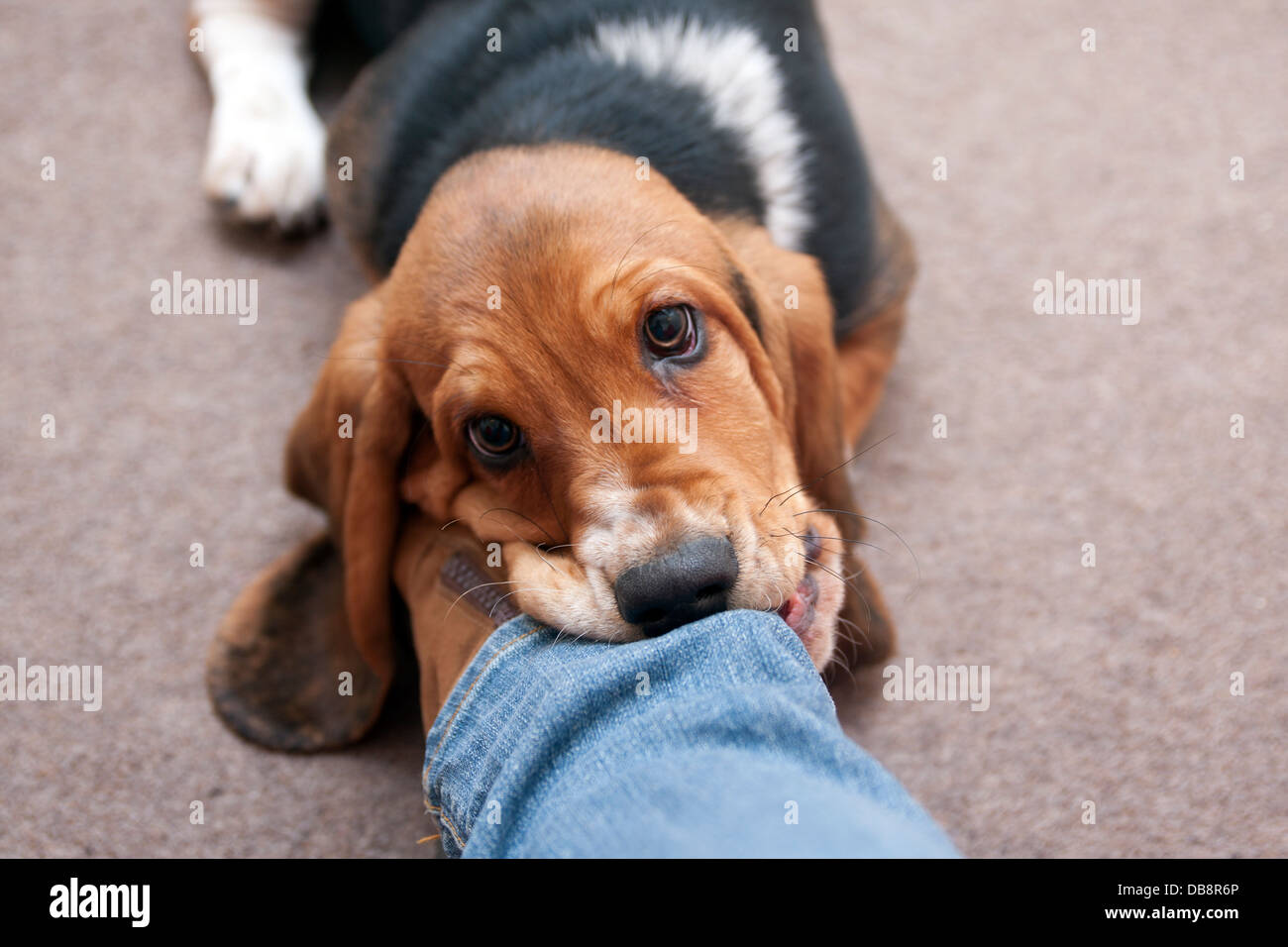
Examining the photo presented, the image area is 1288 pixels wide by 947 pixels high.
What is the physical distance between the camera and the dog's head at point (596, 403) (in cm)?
196

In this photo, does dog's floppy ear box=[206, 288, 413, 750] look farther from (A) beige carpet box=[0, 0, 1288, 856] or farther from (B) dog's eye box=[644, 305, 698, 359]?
(B) dog's eye box=[644, 305, 698, 359]

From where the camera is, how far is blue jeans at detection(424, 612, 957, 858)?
1.41m

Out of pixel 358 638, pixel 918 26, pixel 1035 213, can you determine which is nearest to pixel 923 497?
pixel 1035 213

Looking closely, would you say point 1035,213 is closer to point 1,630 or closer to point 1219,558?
point 1219,558

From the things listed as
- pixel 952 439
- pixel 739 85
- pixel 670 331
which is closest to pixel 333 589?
pixel 670 331

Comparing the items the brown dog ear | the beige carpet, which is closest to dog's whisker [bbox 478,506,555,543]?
the brown dog ear

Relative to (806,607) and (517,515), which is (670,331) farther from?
(806,607)

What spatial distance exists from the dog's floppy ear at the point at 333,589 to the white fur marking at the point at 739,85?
3.08 feet

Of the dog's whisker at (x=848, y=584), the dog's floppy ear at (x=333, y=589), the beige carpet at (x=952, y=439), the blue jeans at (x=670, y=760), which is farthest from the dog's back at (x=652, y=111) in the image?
the blue jeans at (x=670, y=760)

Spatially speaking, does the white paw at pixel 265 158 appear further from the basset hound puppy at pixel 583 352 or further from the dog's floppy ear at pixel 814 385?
the dog's floppy ear at pixel 814 385

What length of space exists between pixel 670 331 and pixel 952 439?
131 cm

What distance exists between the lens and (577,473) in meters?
2.05
